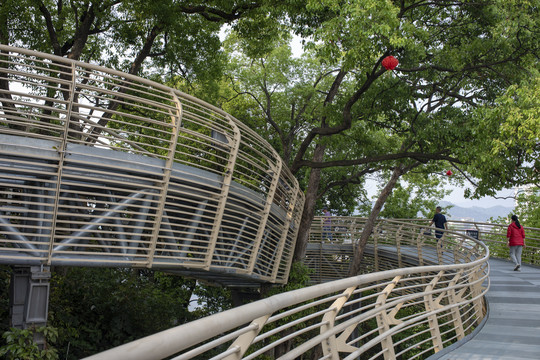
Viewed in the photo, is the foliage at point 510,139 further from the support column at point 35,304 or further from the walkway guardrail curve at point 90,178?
the support column at point 35,304

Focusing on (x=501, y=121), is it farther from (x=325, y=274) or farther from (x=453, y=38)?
(x=325, y=274)

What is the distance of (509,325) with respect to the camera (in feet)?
27.7

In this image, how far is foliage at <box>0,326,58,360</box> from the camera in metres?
7.25

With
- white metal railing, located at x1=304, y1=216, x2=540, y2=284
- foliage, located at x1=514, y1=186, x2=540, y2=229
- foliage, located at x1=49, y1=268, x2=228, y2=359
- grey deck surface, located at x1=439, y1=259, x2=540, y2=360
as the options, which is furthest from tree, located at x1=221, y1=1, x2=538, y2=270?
foliage, located at x1=514, y1=186, x2=540, y2=229

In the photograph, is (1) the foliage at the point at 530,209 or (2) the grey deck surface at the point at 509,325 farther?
(1) the foliage at the point at 530,209

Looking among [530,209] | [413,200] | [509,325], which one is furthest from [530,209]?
[509,325]

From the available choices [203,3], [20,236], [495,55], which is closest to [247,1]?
[203,3]

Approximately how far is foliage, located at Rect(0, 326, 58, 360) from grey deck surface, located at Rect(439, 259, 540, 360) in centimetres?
537

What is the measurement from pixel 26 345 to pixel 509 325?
7.32 metres

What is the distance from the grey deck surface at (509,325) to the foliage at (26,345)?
17.6 feet

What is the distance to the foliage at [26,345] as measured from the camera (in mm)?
7254

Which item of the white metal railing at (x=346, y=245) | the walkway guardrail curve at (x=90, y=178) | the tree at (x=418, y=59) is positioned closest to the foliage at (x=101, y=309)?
the walkway guardrail curve at (x=90, y=178)

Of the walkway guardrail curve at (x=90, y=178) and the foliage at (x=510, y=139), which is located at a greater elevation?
the foliage at (x=510, y=139)

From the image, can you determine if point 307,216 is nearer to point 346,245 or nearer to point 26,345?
point 346,245
